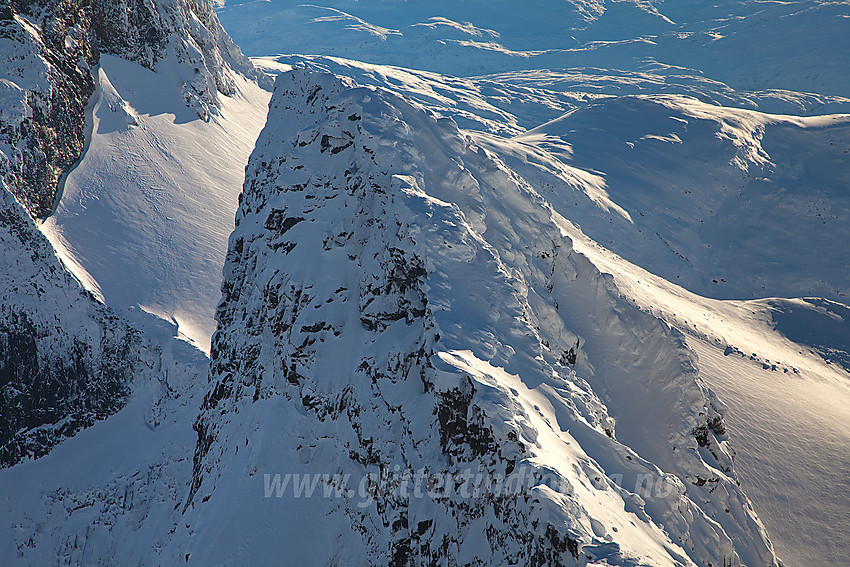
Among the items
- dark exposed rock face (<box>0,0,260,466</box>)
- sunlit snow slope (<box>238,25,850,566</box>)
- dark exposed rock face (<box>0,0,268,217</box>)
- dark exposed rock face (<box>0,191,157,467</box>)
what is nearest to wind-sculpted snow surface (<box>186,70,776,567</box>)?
sunlit snow slope (<box>238,25,850,566</box>)

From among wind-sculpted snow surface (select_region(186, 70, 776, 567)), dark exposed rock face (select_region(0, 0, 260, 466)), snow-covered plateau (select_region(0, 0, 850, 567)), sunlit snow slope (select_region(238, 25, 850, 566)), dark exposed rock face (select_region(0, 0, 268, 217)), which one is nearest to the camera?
wind-sculpted snow surface (select_region(186, 70, 776, 567))

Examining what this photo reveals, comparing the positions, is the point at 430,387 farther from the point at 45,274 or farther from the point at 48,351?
the point at 45,274

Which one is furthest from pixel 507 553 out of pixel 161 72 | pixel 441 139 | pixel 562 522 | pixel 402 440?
pixel 161 72

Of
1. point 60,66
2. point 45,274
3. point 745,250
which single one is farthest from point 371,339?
point 745,250

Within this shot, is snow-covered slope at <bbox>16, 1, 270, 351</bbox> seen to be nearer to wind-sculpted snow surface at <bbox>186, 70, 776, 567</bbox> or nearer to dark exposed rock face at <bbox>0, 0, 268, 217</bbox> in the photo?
dark exposed rock face at <bbox>0, 0, 268, 217</bbox>

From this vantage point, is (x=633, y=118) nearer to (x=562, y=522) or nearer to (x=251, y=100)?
(x=251, y=100)

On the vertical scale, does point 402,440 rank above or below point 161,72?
below
